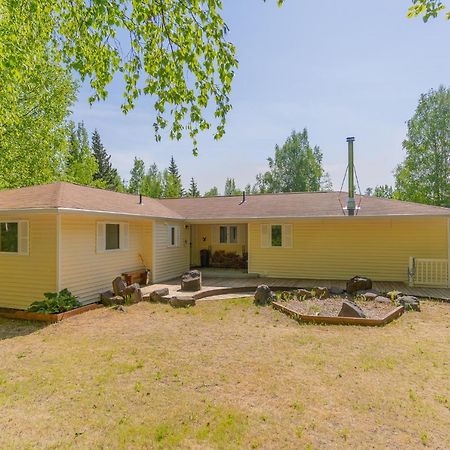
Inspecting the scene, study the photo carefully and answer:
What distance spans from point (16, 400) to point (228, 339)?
351cm

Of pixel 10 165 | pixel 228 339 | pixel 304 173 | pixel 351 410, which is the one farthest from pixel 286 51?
pixel 304 173

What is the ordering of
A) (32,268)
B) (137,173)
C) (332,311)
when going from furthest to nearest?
(137,173) → (32,268) → (332,311)

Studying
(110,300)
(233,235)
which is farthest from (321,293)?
(233,235)

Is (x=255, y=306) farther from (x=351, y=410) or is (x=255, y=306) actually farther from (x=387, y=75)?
(x=387, y=75)

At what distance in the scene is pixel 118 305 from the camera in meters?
9.09

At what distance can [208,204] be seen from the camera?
53.3ft

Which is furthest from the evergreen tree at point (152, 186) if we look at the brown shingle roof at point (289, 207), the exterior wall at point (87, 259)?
the exterior wall at point (87, 259)

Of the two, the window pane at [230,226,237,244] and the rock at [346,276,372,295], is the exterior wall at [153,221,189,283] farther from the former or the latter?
the rock at [346,276,372,295]

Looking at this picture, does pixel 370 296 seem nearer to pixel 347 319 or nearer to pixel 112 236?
pixel 347 319

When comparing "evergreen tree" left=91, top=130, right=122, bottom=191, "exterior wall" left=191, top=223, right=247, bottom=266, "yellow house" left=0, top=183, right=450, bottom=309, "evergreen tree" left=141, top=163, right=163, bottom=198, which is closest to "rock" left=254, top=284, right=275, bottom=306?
"yellow house" left=0, top=183, right=450, bottom=309

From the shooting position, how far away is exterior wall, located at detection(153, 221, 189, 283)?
40.2 ft

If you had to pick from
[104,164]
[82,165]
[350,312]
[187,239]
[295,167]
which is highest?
[104,164]

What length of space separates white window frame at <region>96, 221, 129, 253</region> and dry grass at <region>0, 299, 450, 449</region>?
3.09 m

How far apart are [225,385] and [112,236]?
733cm
